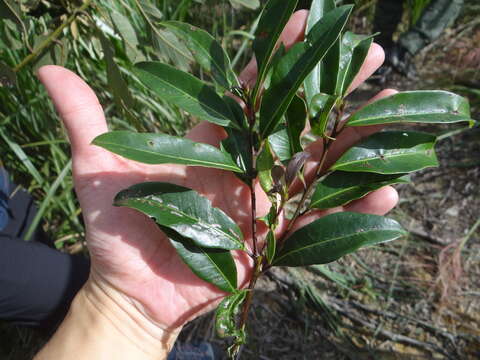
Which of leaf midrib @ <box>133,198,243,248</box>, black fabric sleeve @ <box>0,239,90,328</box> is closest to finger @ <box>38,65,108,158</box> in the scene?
leaf midrib @ <box>133,198,243,248</box>

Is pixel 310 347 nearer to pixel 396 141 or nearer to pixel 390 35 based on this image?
pixel 396 141

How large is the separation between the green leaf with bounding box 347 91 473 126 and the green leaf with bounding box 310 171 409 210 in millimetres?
119

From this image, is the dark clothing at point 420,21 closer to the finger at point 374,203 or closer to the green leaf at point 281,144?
the finger at point 374,203

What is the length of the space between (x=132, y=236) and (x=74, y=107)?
333 millimetres

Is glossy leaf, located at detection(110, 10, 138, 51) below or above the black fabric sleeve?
above

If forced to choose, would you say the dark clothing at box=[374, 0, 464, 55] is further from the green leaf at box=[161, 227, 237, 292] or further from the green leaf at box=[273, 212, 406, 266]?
the green leaf at box=[161, 227, 237, 292]

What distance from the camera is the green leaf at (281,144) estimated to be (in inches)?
35.7

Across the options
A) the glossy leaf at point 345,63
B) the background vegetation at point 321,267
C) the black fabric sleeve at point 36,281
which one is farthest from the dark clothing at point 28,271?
the glossy leaf at point 345,63

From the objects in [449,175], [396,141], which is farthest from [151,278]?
[449,175]

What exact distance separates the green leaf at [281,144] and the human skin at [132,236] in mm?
148

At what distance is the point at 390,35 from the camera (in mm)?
2623

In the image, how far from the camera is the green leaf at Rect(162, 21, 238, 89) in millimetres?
847

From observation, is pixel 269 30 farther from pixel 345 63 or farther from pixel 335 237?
pixel 335 237

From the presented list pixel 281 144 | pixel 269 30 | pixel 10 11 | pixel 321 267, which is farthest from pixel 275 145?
pixel 321 267
